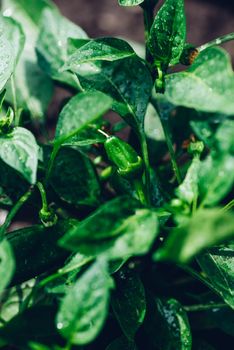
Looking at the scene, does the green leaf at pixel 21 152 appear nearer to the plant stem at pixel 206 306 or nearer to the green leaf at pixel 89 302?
the green leaf at pixel 89 302

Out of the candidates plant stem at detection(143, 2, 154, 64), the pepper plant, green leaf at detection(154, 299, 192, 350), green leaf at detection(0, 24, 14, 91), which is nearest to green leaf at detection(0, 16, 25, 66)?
the pepper plant

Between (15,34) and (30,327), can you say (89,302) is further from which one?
(15,34)

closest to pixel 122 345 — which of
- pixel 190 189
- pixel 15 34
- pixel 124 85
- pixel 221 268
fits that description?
pixel 221 268

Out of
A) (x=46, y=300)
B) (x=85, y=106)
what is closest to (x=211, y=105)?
(x=85, y=106)

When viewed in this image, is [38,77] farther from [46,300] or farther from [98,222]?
[98,222]

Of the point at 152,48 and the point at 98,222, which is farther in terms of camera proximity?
the point at 152,48

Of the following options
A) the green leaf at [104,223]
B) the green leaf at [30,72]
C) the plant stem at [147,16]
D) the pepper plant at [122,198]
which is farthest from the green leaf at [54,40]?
the green leaf at [104,223]
